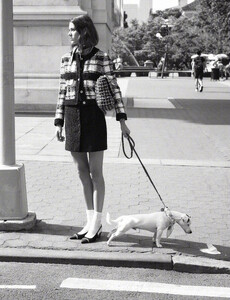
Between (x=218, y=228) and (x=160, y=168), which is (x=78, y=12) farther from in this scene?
(x=218, y=228)

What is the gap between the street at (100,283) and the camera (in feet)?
13.7

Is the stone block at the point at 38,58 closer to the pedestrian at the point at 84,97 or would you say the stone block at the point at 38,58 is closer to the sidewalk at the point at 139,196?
the sidewalk at the point at 139,196

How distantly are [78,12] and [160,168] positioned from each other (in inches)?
334

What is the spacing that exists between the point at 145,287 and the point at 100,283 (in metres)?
0.33

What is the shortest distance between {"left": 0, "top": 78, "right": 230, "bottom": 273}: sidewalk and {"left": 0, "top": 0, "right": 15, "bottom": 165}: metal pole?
30.7 inches

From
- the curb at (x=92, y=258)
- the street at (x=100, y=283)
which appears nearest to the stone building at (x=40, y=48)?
the curb at (x=92, y=258)

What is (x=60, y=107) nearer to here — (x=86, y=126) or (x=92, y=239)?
(x=86, y=126)

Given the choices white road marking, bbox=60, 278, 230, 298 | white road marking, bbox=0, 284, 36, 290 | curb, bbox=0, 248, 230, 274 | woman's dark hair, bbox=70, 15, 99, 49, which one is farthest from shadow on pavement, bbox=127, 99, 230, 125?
white road marking, bbox=0, 284, 36, 290

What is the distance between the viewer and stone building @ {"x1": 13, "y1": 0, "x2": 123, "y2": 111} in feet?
52.9

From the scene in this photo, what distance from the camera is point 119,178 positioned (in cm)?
798

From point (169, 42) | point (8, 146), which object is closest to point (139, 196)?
point (8, 146)

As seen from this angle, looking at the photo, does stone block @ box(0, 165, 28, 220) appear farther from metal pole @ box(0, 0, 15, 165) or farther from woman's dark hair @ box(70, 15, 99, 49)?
woman's dark hair @ box(70, 15, 99, 49)

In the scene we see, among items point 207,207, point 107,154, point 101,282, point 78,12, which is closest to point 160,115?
point 78,12

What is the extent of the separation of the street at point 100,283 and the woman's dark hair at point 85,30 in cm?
184
